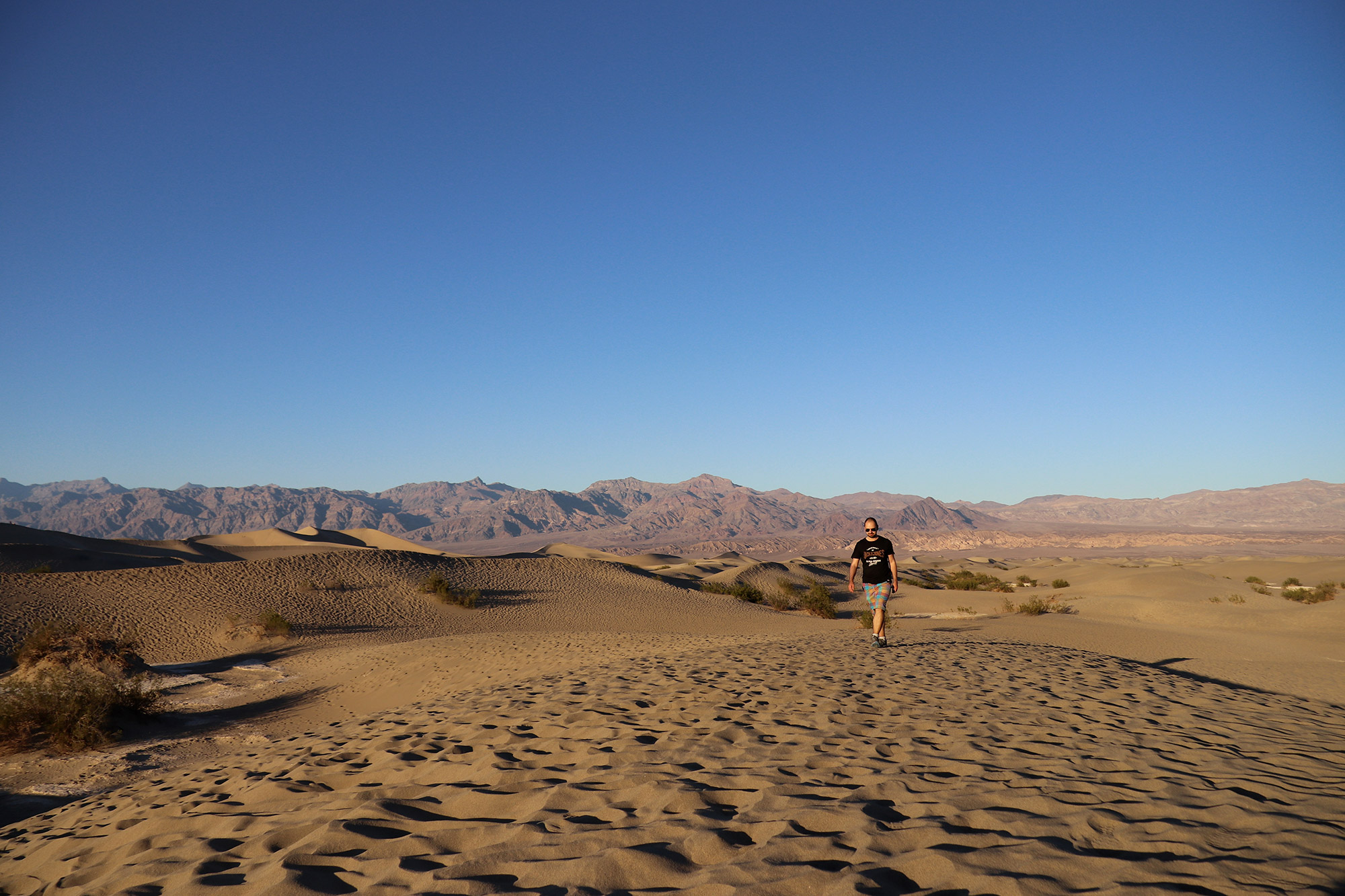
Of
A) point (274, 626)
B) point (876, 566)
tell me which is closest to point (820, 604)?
point (876, 566)

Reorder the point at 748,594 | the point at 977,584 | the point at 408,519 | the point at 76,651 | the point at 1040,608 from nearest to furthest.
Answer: the point at 76,651 → the point at 1040,608 → the point at 748,594 → the point at 977,584 → the point at 408,519

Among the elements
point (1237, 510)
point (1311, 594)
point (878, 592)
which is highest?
point (1237, 510)

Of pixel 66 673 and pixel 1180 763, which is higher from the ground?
pixel 1180 763

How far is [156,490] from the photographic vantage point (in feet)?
610

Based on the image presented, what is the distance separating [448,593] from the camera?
82.3 ft

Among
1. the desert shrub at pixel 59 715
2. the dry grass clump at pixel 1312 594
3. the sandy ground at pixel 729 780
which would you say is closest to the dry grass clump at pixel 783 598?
the sandy ground at pixel 729 780

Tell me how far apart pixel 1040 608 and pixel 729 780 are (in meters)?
22.4

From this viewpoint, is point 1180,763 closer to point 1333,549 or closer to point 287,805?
point 287,805

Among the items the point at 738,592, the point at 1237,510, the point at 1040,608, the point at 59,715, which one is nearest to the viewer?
the point at 59,715

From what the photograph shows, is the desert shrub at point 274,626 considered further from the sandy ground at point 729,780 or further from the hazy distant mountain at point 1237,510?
the hazy distant mountain at point 1237,510

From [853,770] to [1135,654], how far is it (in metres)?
13.3

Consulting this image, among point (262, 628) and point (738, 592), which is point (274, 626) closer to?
point (262, 628)

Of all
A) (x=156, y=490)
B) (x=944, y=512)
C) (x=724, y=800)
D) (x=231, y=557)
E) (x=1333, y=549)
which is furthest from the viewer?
(x=156, y=490)

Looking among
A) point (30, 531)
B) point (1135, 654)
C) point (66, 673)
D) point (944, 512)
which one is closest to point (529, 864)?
point (66, 673)
